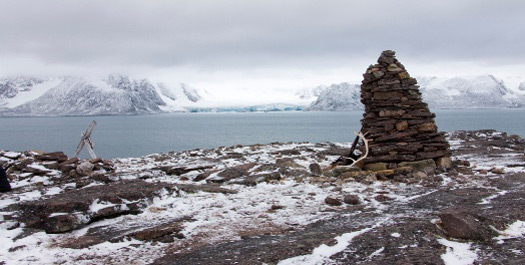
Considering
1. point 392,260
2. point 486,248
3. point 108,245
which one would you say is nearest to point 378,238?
point 392,260

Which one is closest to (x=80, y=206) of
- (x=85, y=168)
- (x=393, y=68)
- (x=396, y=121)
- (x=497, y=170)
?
(x=85, y=168)

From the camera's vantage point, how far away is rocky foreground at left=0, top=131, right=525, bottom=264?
23.8 ft

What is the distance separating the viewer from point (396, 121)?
58.6 ft

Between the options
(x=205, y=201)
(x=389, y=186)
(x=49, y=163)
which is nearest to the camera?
(x=205, y=201)

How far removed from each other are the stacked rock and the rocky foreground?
3.24 feet

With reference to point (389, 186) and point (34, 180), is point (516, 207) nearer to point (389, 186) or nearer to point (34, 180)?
point (389, 186)

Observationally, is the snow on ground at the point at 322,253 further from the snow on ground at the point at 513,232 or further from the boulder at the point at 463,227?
the snow on ground at the point at 513,232

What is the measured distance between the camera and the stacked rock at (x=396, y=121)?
17.2m

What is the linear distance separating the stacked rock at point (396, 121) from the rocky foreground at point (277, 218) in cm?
99

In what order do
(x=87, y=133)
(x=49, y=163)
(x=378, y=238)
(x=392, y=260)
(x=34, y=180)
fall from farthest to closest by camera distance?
(x=87, y=133)
(x=49, y=163)
(x=34, y=180)
(x=378, y=238)
(x=392, y=260)

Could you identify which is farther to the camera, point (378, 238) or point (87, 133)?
point (87, 133)

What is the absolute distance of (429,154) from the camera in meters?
17.1

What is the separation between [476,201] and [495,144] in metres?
23.5

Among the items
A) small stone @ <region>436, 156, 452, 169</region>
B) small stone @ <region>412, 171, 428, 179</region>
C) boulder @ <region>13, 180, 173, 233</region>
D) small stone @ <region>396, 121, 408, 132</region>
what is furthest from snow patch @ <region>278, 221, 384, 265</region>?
small stone @ <region>436, 156, 452, 169</region>
